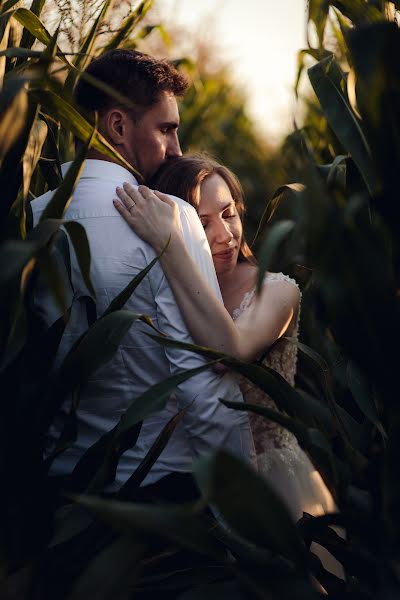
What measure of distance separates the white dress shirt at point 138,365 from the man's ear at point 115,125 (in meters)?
0.24

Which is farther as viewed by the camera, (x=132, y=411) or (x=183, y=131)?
(x=183, y=131)

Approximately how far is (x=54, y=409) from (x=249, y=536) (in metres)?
0.36

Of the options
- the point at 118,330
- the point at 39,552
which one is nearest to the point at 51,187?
the point at 118,330

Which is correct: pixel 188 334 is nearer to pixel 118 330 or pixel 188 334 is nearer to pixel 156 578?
pixel 118 330

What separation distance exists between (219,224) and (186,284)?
0.51 meters

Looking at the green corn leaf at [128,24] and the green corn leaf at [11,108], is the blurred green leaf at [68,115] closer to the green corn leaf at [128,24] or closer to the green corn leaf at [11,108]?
the green corn leaf at [11,108]

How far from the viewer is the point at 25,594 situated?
0.87m

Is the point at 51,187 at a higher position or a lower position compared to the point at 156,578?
higher

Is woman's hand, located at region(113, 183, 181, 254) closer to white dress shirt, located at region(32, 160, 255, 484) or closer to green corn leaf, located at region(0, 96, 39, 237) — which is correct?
white dress shirt, located at region(32, 160, 255, 484)

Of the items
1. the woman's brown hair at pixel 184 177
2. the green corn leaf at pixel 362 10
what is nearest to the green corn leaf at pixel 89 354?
the green corn leaf at pixel 362 10

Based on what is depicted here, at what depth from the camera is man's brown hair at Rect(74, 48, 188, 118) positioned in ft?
5.10

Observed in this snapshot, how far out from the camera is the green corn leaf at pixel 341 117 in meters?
1.08

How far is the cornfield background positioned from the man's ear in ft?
0.70

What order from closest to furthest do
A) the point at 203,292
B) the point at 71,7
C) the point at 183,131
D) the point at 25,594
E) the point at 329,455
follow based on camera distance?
the point at 25,594 → the point at 329,455 → the point at 203,292 → the point at 71,7 → the point at 183,131
